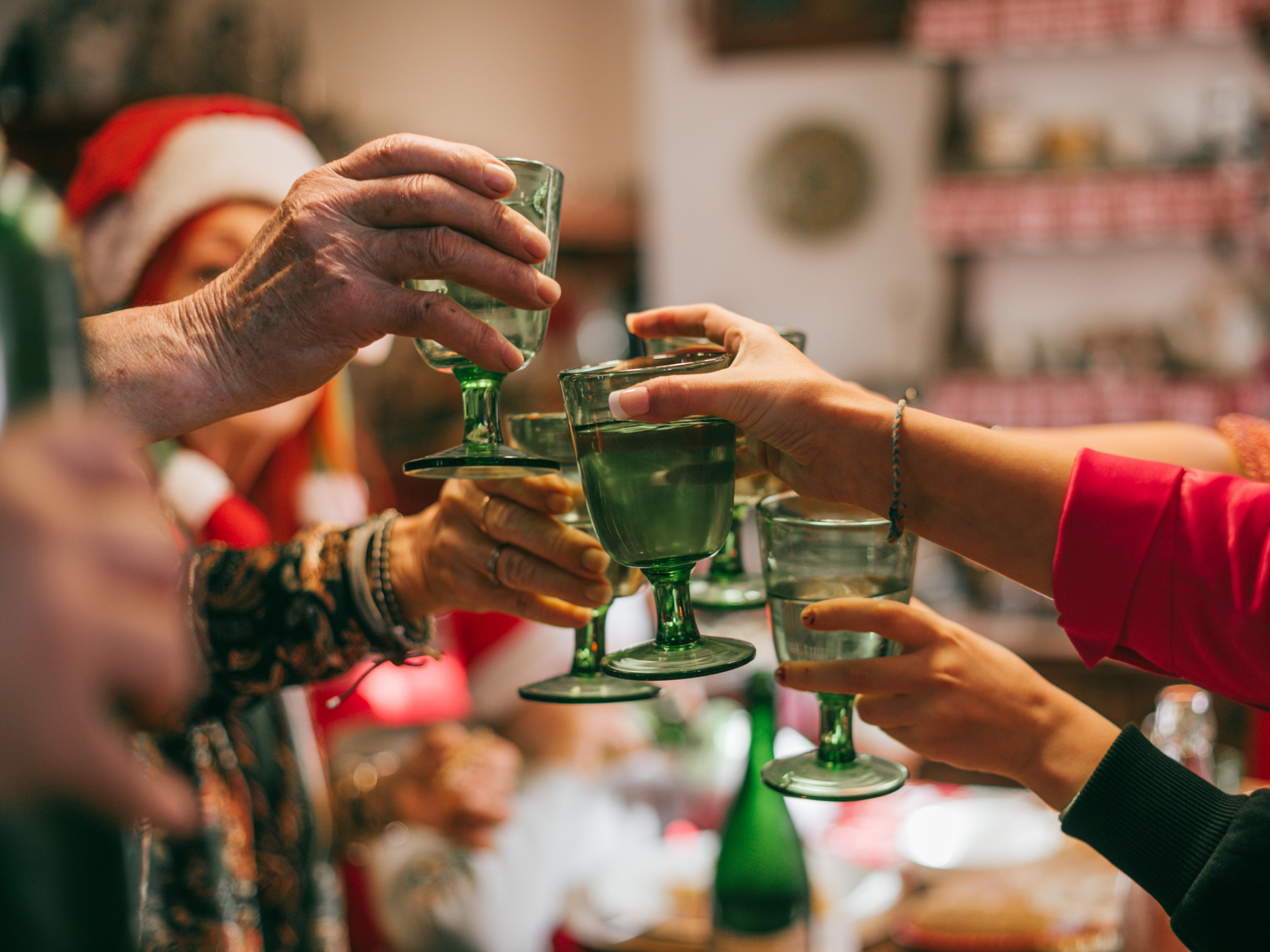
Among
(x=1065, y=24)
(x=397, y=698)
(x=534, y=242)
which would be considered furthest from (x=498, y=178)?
(x=1065, y=24)

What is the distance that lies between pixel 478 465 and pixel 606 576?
20cm

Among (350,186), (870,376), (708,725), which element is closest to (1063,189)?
(870,376)

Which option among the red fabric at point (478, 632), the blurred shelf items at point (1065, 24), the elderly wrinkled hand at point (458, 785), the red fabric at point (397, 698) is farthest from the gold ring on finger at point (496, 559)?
the blurred shelf items at point (1065, 24)

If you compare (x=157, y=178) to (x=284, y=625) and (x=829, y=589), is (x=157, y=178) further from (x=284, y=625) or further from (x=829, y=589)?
(x=829, y=589)

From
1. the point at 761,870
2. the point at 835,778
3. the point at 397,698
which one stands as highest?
the point at 835,778

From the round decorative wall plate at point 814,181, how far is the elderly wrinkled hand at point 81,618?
4.47 meters

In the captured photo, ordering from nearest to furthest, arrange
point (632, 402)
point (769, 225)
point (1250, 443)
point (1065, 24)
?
1. point (632, 402)
2. point (1250, 443)
3. point (1065, 24)
4. point (769, 225)

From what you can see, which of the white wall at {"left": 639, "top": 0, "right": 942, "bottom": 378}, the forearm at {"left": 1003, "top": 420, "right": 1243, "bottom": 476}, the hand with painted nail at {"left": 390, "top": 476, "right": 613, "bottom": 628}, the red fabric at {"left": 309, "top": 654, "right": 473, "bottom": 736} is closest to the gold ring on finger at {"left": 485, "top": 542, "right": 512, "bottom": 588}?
the hand with painted nail at {"left": 390, "top": 476, "right": 613, "bottom": 628}

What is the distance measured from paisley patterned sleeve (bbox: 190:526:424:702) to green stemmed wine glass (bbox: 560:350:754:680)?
40 cm

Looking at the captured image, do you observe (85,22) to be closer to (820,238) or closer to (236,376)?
(820,238)

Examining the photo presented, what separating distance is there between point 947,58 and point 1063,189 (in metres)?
0.69

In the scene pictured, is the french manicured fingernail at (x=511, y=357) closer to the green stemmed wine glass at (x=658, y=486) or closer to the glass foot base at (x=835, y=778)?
the green stemmed wine glass at (x=658, y=486)

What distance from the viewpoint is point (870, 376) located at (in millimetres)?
4352

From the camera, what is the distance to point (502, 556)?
0.84 metres
